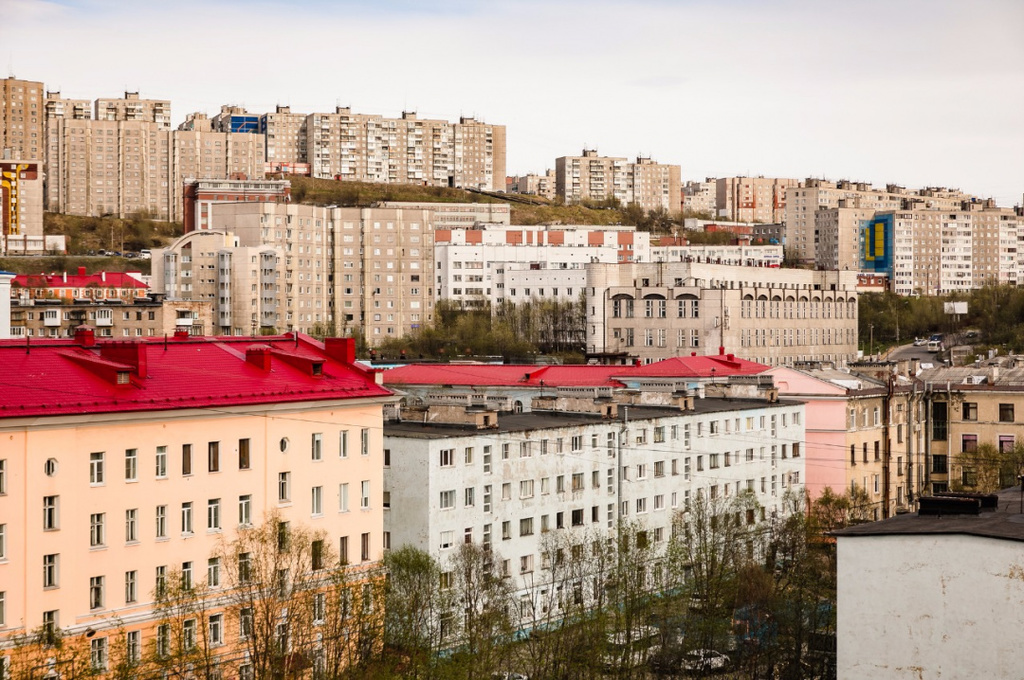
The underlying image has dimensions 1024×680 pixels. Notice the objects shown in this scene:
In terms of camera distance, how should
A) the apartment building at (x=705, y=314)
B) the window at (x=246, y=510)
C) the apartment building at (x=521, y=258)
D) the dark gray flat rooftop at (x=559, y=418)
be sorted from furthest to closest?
the apartment building at (x=521, y=258), the apartment building at (x=705, y=314), the dark gray flat rooftop at (x=559, y=418), the window at (x=246, y=510)

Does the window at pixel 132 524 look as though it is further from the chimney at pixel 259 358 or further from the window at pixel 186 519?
the chimney at pixel 259 358

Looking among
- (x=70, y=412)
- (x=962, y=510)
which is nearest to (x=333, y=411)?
(x=70, y=412)

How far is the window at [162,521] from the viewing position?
31.4 metres

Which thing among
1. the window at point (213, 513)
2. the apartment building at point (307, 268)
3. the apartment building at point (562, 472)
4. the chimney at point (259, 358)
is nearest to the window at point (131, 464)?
the window at point (213, 513)

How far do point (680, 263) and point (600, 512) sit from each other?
5954 centimetres

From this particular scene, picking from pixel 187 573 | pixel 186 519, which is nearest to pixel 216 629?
pixel 187 573

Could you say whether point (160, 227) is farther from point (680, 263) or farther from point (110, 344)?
point (110, 344)

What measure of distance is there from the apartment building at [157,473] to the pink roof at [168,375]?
50mm

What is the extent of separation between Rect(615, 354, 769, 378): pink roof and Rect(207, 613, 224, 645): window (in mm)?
32671

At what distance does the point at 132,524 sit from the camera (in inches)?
1214

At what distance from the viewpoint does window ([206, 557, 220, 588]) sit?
3209 centimetres

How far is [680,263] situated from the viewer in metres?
102

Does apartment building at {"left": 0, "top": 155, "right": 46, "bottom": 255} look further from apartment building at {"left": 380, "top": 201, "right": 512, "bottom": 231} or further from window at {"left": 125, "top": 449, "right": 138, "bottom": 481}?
window at {"left": 125, "top": 449, "right": 138, "bottom": 481}

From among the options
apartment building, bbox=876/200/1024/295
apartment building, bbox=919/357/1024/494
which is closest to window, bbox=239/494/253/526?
apartment building, bbox=919/357/1024/494
